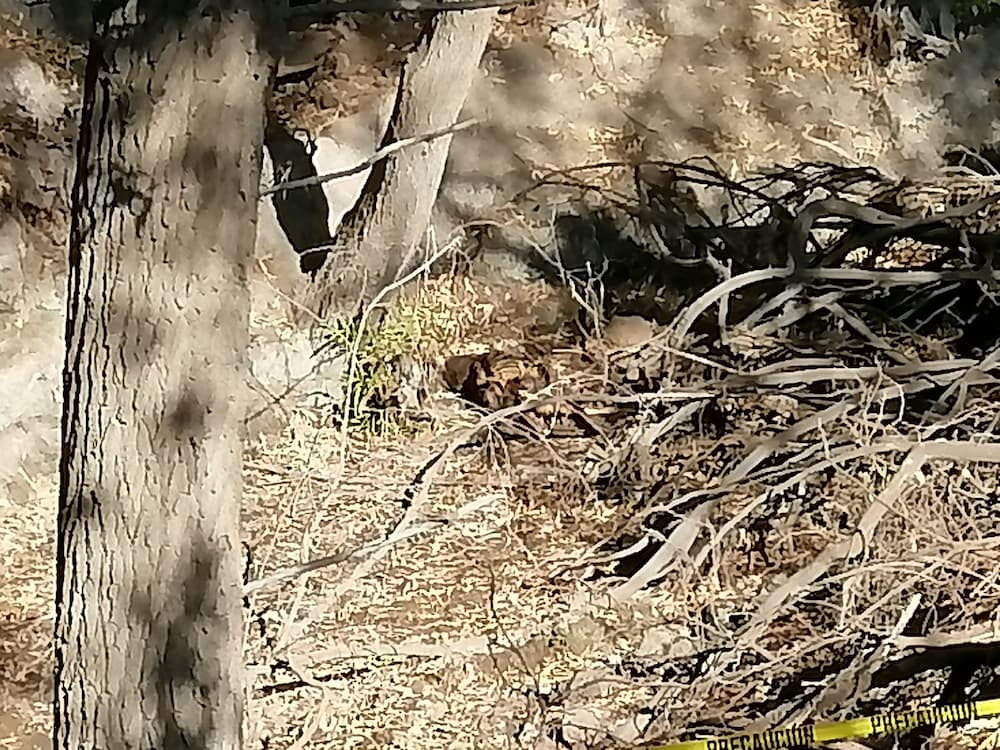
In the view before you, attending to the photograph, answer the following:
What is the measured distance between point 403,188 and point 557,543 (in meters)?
2.14

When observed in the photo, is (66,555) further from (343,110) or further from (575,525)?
(343,110)

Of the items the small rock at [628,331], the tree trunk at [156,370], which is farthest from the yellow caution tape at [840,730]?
the small rock at [628,331]

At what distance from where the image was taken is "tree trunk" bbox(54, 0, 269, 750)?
2381 millimetres

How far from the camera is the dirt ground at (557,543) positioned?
3.65 m

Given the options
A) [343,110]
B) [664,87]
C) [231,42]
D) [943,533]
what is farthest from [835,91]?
[231,42]

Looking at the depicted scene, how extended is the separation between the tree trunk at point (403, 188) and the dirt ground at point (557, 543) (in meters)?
0.25

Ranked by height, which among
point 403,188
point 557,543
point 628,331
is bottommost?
point 557,543

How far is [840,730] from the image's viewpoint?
3270 millimetres

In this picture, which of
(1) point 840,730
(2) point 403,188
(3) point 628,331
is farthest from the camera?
(2) point 403,188

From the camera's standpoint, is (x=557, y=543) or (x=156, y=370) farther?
(x=557, y=543)

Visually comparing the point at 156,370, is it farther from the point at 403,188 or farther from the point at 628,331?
the point at 403,188

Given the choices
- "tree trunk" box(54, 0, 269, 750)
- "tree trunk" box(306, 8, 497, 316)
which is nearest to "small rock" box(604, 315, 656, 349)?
"tree trunk" box(306, 8, 497, 316)

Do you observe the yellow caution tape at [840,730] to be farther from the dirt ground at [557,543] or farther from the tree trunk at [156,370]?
the tree trunk at [156,370]

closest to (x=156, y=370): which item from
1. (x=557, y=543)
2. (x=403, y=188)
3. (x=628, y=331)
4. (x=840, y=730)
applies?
(x=840, y=730)
